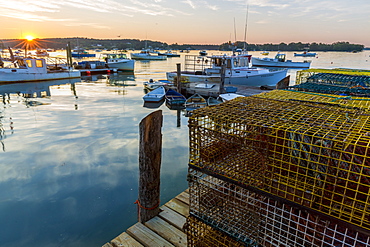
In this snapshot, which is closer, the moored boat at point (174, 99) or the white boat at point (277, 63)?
the moored boat at point (174, 99)

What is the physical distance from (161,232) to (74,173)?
464 centimetres

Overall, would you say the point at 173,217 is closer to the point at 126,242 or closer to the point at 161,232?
the point at 161,232

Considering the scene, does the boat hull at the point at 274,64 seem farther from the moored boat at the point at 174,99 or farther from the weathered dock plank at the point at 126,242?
the weathered dock plank at the point at 126,242

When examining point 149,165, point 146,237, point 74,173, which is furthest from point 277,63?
point 146,237

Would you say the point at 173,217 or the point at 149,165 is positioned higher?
the point at 149,165

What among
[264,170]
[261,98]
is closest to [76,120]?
[261,98]

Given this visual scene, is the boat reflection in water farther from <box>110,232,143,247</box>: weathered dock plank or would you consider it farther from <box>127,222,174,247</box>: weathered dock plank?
<box>110,232,143,247</box>: weathered dock plank

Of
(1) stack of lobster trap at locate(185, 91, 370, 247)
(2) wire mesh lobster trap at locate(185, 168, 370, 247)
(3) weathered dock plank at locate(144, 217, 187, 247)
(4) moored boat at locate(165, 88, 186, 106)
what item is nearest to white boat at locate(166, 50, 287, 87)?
(4) moored boat at locate(165, 88, 186, 106)

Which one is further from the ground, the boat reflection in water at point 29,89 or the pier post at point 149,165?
the pier post at point 149,165

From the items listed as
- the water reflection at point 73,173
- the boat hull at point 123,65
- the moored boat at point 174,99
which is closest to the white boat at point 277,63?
the boat hull at point 123,65

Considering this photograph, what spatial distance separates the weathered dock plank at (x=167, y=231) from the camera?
3863 millimetres

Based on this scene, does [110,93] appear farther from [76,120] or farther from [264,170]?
[264,170]

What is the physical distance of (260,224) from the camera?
103 inches

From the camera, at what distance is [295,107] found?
122 inches
